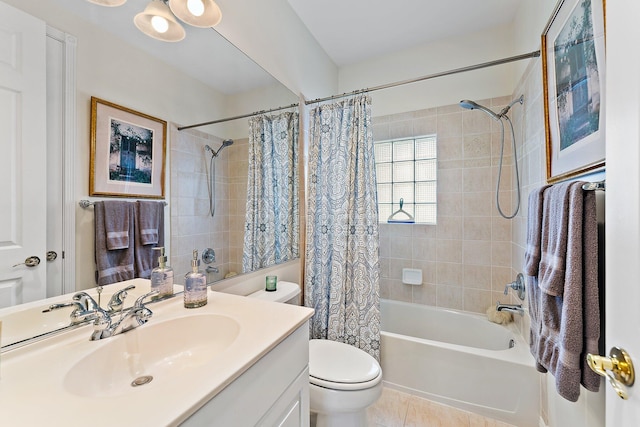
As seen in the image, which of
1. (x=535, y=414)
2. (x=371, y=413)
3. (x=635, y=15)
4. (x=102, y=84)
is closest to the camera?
(x=635, y=15)

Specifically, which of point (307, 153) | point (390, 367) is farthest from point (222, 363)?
point (307, 153)

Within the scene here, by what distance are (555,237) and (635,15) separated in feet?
2.36

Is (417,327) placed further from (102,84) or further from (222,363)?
(102,84)

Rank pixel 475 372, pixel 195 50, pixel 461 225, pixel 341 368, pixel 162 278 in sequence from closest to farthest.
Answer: pixel 162 278, pixel 195 50, pixel 341 368, pixel 475 372, pixel 461 225

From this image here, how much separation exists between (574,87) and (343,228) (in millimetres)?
1318

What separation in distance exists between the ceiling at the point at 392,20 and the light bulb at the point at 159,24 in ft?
3.68

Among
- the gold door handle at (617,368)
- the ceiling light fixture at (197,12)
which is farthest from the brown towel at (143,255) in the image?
the gold door handle at (617,368)

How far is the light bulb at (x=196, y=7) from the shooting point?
44.7 inches

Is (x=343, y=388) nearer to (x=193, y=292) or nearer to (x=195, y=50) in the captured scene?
(x=193, y=292)

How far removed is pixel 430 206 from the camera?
2.35 metres

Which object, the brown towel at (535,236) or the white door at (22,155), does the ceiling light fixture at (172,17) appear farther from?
the brown towel at (535,236)

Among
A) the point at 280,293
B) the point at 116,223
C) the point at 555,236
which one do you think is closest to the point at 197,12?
the point at 116,223

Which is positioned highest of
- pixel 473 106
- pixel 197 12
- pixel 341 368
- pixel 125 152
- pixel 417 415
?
pixel 197 12

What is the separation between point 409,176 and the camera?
244 centimetres
